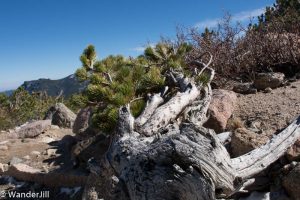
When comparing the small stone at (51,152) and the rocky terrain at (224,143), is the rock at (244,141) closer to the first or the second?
the rocky terrain at (224,143)

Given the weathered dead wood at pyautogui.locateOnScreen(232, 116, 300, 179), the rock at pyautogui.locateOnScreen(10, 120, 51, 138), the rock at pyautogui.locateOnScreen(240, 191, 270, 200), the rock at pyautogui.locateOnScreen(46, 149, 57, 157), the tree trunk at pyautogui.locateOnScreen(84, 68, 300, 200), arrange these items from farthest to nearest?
the rock at pyautogui.locateOnScreen(10, 120, 51, 138), the rock at pyautogui.locateOnScreen(46, 149, 57, 157), the rock at pyautogui.locateOnScreen(240, 191, 270, 200), the weathered dead wood at pyautogui.locateOnScreen(232, 116, 300, 179), the tree trunk at pyautogui.locateOnScreen(84, 68, 300, 200)

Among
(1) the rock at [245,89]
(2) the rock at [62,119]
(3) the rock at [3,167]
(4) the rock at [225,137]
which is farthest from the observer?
(2) the rock at [62,119]

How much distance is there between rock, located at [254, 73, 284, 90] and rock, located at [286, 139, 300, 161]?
246 centimetres

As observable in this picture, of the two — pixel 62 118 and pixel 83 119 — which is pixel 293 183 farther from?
pixel 62 118

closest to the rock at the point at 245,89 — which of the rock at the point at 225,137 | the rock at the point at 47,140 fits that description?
the rock at the point at 225,137

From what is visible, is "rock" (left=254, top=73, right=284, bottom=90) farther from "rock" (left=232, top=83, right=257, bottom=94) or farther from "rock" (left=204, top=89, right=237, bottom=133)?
"rock" (left=204, top=89, right=237, bottom=133)

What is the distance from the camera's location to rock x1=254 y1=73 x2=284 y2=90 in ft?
20.8

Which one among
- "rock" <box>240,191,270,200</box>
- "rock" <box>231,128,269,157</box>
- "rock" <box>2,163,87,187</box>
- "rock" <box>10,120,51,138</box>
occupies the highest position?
"rock" <box>231,128,269,157</box>

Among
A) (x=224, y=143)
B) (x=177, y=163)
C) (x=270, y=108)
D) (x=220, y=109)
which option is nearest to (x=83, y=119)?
(x=220, y=109)

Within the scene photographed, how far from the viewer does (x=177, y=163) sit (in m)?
2.97

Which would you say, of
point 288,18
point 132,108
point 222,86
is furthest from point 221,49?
point 132,108

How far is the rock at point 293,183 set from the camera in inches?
145

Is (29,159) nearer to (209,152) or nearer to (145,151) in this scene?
(145,151)

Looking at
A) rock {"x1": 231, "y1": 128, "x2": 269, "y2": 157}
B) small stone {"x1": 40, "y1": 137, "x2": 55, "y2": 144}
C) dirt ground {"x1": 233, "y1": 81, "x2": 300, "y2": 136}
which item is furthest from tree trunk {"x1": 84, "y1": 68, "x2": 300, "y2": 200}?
small stone {"x1": 40, "y1": 137, "x2": 55, "y2": 144}
